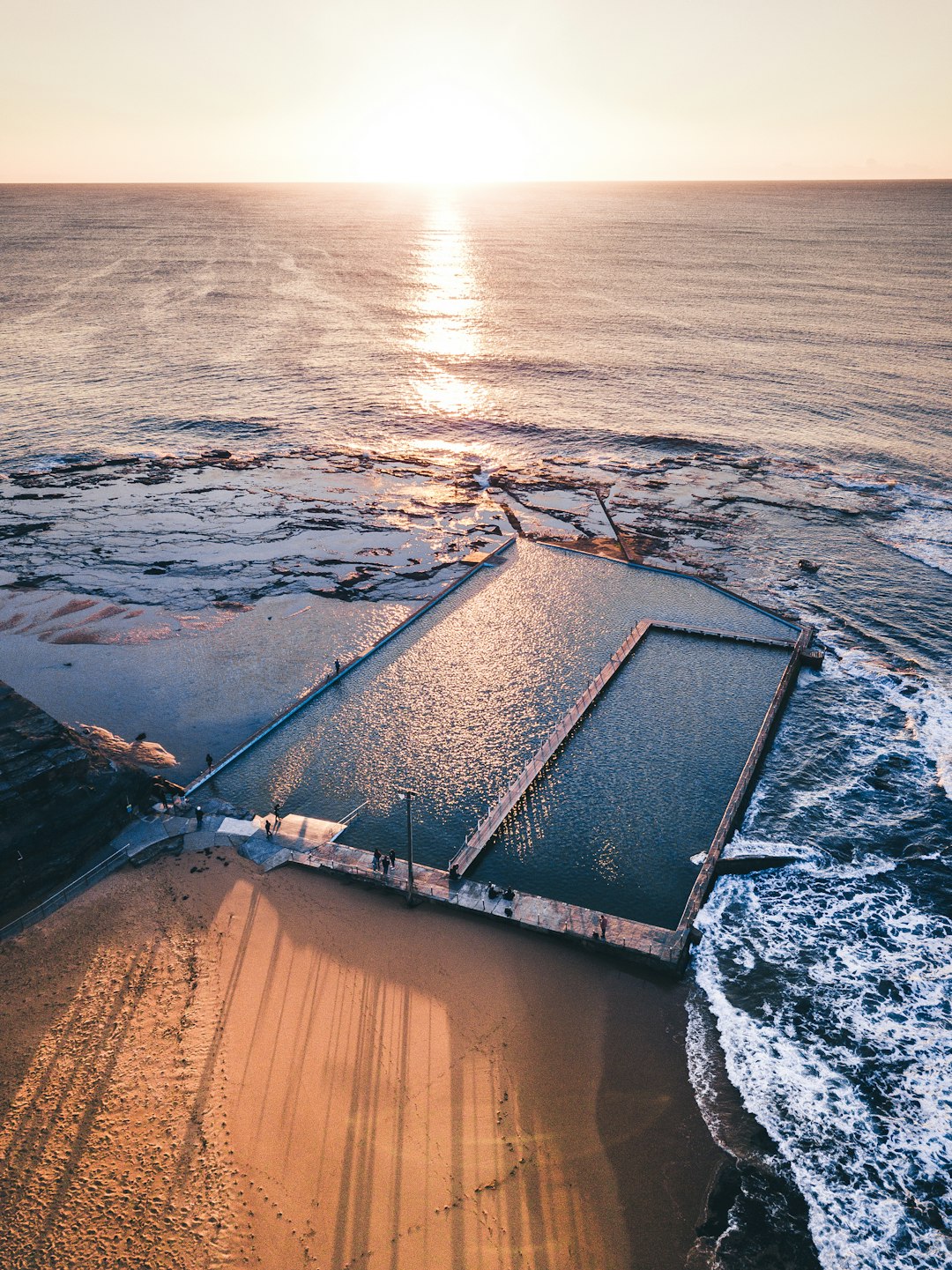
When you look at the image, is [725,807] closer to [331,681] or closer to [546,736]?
[546,736]

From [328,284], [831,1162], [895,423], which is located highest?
[328,284]

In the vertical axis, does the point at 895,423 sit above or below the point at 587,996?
above

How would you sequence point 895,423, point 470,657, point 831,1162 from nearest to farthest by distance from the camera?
point 831,1162 < point 470,657 < point 895,423

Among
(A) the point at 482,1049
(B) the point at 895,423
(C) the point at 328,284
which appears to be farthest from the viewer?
(C) the point at 328,284

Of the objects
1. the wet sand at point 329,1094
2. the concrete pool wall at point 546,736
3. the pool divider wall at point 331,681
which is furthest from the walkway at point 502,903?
the pool divider wall at point 331,681

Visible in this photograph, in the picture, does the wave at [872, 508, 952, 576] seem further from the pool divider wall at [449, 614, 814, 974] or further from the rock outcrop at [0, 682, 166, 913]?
the rock outcrop at [0, 682, 166, 913]

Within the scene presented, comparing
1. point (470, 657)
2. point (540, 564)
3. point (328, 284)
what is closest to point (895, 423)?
point (540, 564)

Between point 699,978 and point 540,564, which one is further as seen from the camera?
point 540,564

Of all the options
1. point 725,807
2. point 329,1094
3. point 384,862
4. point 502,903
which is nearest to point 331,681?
point 384,862

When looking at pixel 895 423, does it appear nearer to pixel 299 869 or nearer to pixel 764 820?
pixel 764 820
